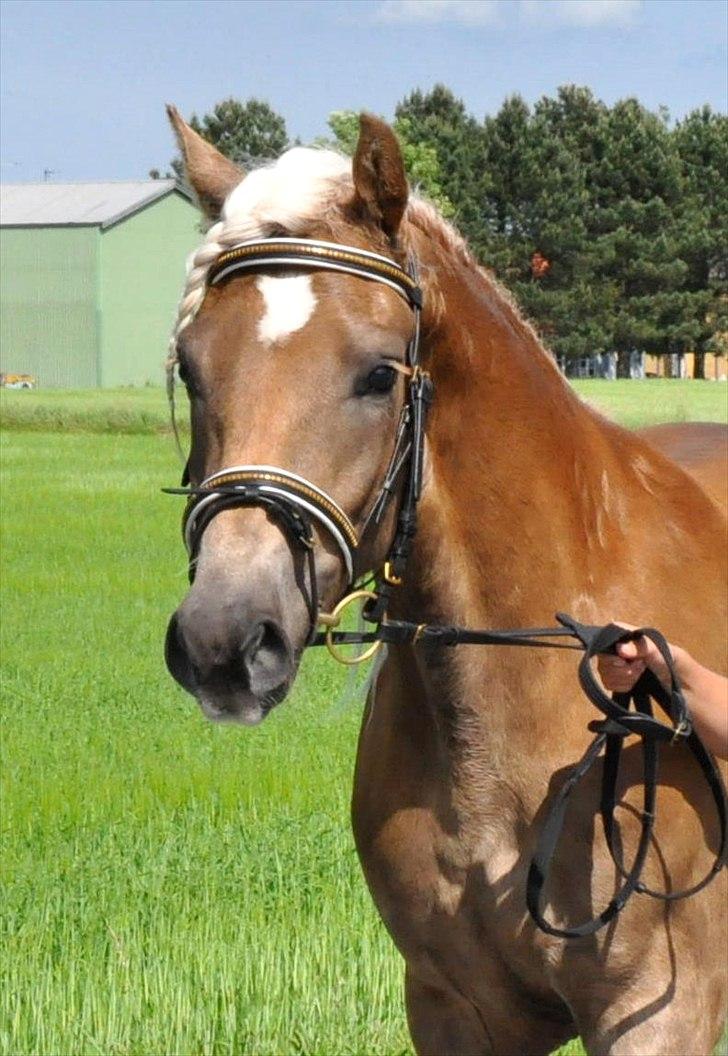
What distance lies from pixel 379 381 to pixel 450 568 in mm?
492

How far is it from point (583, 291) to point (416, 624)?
60.3 metres

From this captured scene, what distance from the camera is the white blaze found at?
9.66ft

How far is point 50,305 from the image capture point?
228 ft

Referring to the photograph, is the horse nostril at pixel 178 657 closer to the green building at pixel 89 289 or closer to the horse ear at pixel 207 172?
the horse ear at pixel 207 172

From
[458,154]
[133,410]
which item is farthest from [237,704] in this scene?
[458,154]

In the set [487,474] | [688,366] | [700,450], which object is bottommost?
[688,366]

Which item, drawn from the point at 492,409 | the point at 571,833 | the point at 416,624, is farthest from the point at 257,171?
the point at 571,833

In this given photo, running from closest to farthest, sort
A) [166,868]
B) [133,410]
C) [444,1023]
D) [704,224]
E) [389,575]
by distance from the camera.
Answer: [389,575] < [444,1023] < [166,868] < [133,410] < [704,224]

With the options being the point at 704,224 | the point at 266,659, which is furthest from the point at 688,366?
the point at 266,659

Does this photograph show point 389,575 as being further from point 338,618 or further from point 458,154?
point 458,154

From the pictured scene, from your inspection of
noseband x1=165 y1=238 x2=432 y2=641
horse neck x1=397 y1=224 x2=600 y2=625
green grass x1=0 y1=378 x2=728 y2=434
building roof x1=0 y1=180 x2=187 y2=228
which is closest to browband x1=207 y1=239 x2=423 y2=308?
noseband x1=165 y1=238 x2=432 y2=641

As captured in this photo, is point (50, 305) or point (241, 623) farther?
point (50, 305)

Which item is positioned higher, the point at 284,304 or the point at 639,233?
the point at 639,233

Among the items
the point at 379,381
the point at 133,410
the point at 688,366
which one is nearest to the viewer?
the point at 379,381
